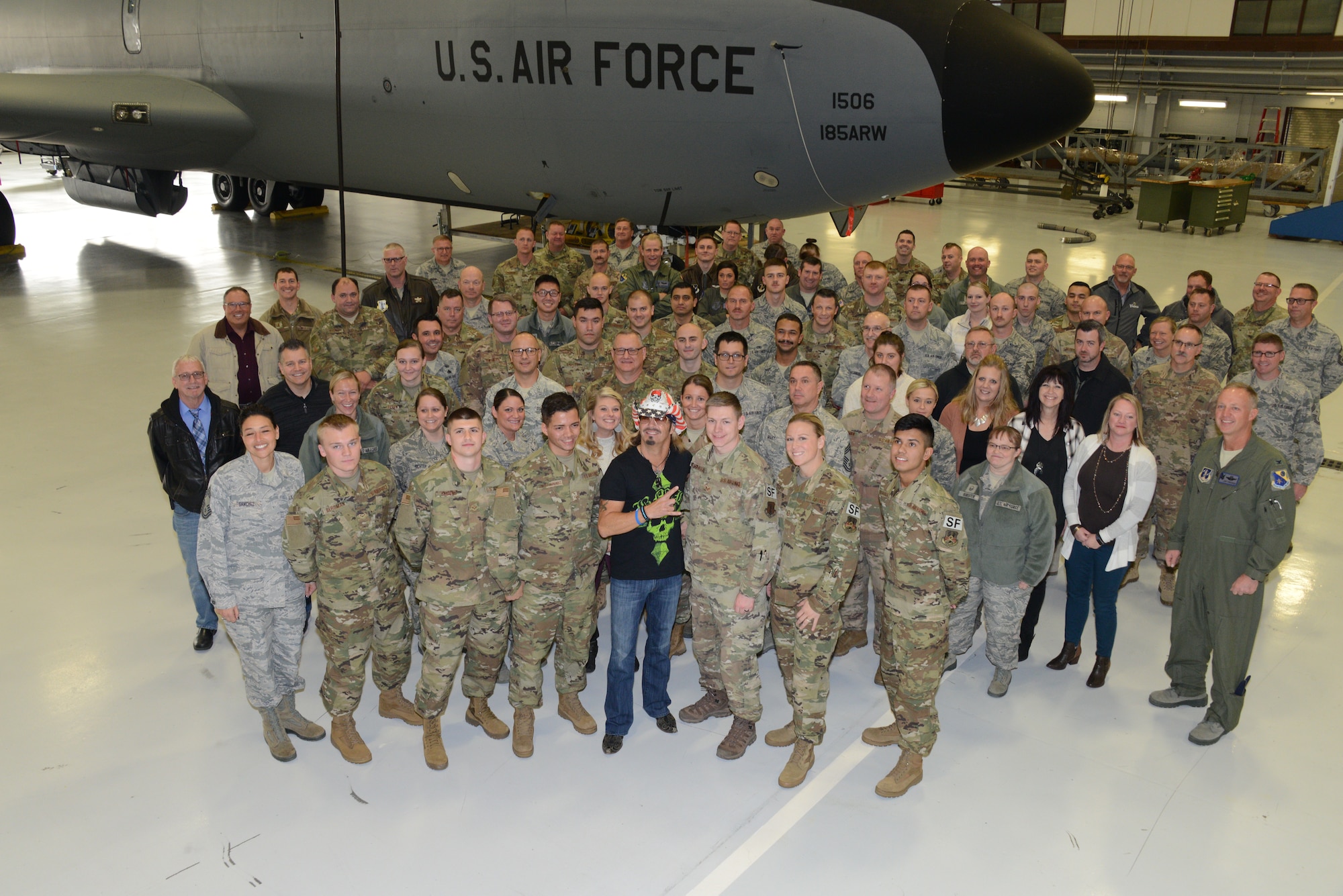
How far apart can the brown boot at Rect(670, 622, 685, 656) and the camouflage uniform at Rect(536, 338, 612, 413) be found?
166cm

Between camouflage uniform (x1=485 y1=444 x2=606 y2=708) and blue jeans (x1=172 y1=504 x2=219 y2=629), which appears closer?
camouflage uniform (x1=485 y1=444 x2=606 y2=708)

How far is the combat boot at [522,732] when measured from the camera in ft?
14.7

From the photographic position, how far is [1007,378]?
5.35 metres

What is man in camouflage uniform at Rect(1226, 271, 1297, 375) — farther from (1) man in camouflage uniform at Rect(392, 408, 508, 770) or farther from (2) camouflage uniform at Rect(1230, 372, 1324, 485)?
(1) man in camouflage uniform at Rect(392, 408, 508, 770)

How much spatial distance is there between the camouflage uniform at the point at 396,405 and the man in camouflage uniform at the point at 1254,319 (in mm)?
6044

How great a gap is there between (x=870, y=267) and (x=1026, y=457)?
235cm

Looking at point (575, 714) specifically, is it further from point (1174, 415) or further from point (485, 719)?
point (1174, 415)

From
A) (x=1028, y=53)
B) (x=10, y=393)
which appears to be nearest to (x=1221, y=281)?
(x=1028, y=53)

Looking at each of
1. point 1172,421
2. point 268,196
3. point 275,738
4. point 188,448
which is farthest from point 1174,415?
point 268,196

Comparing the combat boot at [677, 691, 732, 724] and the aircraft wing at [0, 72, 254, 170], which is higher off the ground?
the aircraft wing at [0, 72, 254, 170]

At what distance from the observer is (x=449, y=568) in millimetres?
4203

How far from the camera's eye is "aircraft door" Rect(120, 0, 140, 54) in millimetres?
12266


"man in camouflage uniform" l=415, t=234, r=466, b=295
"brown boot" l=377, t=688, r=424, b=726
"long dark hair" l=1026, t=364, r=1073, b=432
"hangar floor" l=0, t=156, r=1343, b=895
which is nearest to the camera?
"hangar floor" l=0, t=156, r=1343, b=895

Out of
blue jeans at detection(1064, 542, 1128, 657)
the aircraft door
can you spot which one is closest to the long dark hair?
blue jeans at detection(1064, 542, 1128, 657)
